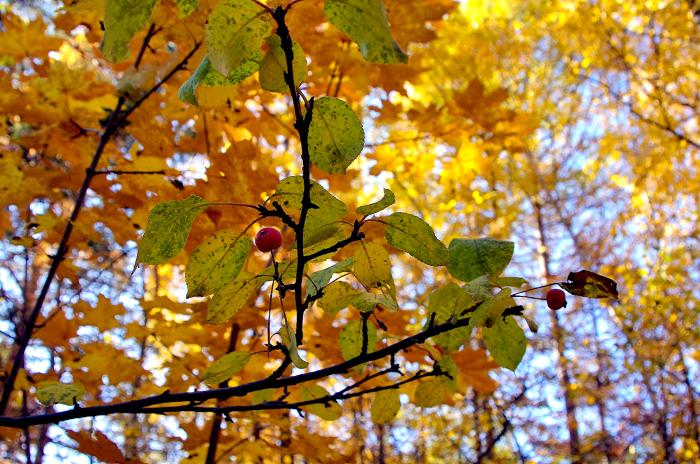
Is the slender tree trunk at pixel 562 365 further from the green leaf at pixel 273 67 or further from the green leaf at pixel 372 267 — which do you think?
the green leaf at pixel 273 67

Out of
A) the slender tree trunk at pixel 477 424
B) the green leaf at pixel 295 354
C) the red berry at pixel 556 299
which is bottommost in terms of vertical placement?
the green leaf at pixel 295 354

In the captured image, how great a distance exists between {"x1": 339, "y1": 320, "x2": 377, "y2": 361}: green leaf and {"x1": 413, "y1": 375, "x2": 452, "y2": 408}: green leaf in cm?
11

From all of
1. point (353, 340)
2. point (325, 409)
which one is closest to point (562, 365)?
point (325, 409)

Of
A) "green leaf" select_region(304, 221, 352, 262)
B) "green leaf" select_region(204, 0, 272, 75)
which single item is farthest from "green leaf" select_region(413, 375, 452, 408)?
"green leaf" select_region(204, 0, 272, 75)

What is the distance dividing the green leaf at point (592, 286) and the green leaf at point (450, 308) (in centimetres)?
11

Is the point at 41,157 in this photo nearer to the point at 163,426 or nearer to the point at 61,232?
the point at 61,232

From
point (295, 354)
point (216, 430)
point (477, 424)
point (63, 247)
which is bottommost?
point (295, 354)

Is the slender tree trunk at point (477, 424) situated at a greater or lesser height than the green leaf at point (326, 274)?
greater

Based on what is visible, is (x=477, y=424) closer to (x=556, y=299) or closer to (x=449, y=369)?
(x=449, y=369)

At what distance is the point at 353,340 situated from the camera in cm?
81

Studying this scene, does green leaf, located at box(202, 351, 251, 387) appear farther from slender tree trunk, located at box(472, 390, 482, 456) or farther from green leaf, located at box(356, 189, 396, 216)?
slender tree trunk, located at box(472, 390, 482, 456)

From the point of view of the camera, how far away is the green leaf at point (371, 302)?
0.63 meters

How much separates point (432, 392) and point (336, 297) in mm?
247

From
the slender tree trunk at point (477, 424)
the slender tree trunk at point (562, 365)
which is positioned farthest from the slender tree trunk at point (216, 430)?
the slender tree trunk at point (562, 365)
